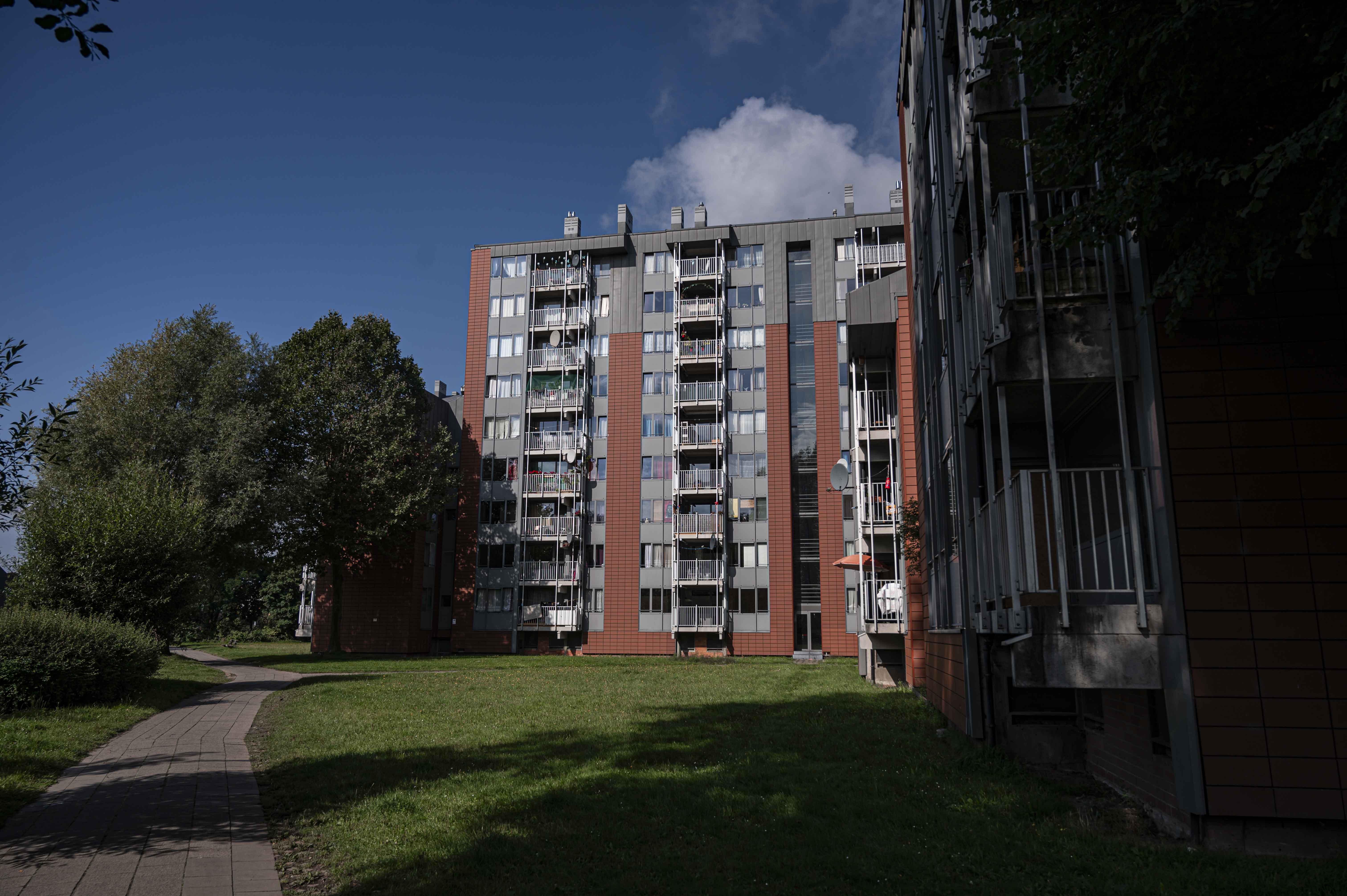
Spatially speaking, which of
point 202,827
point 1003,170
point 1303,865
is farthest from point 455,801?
point 1003,170

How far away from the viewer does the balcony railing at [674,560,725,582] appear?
45.4m

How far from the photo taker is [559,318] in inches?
2002

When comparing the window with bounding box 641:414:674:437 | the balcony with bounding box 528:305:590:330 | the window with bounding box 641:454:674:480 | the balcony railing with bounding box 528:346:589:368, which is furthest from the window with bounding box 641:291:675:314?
the window with bounding box 641:454:674:480

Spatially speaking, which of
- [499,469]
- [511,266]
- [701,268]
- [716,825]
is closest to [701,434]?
[701,268]

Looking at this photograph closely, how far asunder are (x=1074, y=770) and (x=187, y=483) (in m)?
33.1

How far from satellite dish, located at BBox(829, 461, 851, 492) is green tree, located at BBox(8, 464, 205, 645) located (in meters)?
16.0

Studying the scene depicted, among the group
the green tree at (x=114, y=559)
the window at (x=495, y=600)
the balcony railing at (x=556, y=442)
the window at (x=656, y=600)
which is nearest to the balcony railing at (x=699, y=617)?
the window at (x=656, y=600)

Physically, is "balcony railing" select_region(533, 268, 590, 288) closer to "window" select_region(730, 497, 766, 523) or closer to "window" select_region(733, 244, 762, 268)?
"window" select_region(733, 244, 762, 268)

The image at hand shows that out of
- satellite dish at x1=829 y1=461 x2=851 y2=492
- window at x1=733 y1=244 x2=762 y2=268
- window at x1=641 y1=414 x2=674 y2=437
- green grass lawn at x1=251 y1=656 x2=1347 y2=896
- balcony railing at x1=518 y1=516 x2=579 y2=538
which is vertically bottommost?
green grass lawn at x1=251 y1=656 x2=1347 y2=896

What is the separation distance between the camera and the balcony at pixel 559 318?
50.7m

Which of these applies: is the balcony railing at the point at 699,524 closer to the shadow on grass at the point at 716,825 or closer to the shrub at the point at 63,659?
the shrub at the point at 63,659

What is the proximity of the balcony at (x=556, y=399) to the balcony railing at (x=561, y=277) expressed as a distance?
21.8ft

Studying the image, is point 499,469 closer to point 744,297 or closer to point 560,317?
point 560,317

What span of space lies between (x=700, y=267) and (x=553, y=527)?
17572 mm
